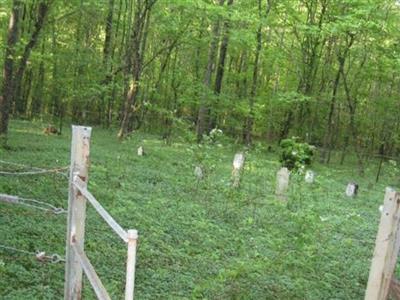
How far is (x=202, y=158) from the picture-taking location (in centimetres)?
1000

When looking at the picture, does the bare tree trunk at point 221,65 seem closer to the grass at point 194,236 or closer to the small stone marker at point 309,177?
the small stone marker at point 309,177

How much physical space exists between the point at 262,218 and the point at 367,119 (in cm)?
1887

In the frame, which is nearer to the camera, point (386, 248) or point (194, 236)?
point (386, 248)

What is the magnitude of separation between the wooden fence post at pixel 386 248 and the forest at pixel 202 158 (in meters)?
0.03

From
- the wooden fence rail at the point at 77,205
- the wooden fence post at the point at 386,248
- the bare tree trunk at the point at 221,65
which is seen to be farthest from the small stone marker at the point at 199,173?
the bare tree trunk at the point at 221,65

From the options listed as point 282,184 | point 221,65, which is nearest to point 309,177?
point 282,184

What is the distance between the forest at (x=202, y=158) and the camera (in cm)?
574

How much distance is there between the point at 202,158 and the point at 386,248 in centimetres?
723

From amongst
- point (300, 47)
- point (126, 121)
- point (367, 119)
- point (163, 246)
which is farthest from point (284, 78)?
point (163, 246)

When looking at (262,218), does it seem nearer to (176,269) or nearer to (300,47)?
(176,269)

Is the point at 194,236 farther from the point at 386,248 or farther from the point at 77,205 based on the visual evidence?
the point at 386,248

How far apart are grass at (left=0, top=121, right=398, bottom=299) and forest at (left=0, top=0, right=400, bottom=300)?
0.10 feet

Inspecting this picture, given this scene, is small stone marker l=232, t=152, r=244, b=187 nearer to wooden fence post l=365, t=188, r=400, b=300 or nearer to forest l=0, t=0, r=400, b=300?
forest l=0, t=0, r=400, b=300

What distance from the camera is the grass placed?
5.30 metres
